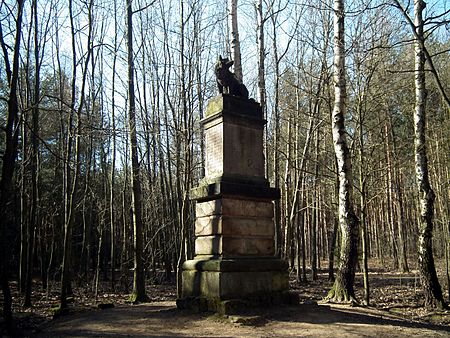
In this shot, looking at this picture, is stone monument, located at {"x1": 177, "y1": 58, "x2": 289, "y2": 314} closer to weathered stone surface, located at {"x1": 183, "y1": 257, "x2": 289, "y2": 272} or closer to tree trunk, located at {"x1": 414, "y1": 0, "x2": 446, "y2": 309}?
weathered stone surface, located at {"x1": 183, "y1": 257, "x2": 289, "y2": 272}

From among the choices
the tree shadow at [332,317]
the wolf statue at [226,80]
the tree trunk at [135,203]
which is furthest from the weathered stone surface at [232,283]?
the tree trunk at [135,203]

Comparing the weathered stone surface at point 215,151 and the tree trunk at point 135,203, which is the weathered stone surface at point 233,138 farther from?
the tree trunk at point 135,203

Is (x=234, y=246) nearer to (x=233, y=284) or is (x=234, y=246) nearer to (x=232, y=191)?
(x=233, y=284)

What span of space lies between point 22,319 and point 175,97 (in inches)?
442

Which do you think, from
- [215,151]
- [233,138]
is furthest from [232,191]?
[233,138]

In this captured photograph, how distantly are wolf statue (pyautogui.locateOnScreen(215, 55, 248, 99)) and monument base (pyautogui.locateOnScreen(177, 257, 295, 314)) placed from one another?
3.81 m

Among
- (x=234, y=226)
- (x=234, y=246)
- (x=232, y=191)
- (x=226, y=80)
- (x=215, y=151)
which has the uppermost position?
(x=226, y=80)

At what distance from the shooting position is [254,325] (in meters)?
6.77

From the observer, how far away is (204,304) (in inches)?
308

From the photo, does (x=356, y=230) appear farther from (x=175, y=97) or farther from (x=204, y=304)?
(x=175, y=97)

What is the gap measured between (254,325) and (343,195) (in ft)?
16.4

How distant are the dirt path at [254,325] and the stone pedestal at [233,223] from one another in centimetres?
48

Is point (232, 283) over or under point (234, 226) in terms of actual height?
under

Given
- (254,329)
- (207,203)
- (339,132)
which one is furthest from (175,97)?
(254,329)
